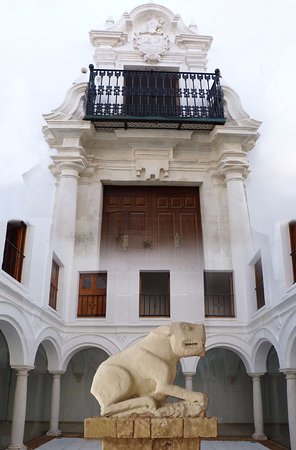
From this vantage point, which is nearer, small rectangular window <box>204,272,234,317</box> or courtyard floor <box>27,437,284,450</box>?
courtyard floor <box>27,437,284,450</box>

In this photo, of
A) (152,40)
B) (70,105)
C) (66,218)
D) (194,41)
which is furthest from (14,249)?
(194,41)

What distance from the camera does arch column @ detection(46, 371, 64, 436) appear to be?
525 cm

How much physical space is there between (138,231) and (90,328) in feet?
4.76

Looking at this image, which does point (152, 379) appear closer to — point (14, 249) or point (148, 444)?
point (148, 444)

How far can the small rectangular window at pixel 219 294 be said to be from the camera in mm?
5355

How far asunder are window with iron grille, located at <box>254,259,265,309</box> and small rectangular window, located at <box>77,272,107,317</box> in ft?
6.37

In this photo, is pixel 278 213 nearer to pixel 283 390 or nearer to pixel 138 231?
pixel 138 231

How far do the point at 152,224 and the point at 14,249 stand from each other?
1.88 m

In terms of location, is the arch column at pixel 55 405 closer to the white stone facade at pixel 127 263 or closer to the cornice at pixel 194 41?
the white stone facade at pixel 127 263

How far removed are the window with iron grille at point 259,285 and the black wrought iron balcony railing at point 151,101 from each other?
2.09m

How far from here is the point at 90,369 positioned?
5887 millimetres

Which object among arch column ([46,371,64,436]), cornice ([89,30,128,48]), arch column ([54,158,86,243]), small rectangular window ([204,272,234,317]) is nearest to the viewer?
arch column ([46,371,64,436])

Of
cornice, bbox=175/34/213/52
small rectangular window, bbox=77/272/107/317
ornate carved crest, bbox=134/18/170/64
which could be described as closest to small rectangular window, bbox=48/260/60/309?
small rectangular window, bbox=77/272/107/317

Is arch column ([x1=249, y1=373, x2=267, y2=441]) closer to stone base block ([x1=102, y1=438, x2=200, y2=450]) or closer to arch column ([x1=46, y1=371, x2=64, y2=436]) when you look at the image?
arch column ([x1=46, y1=371, x2=64, y2=436])
